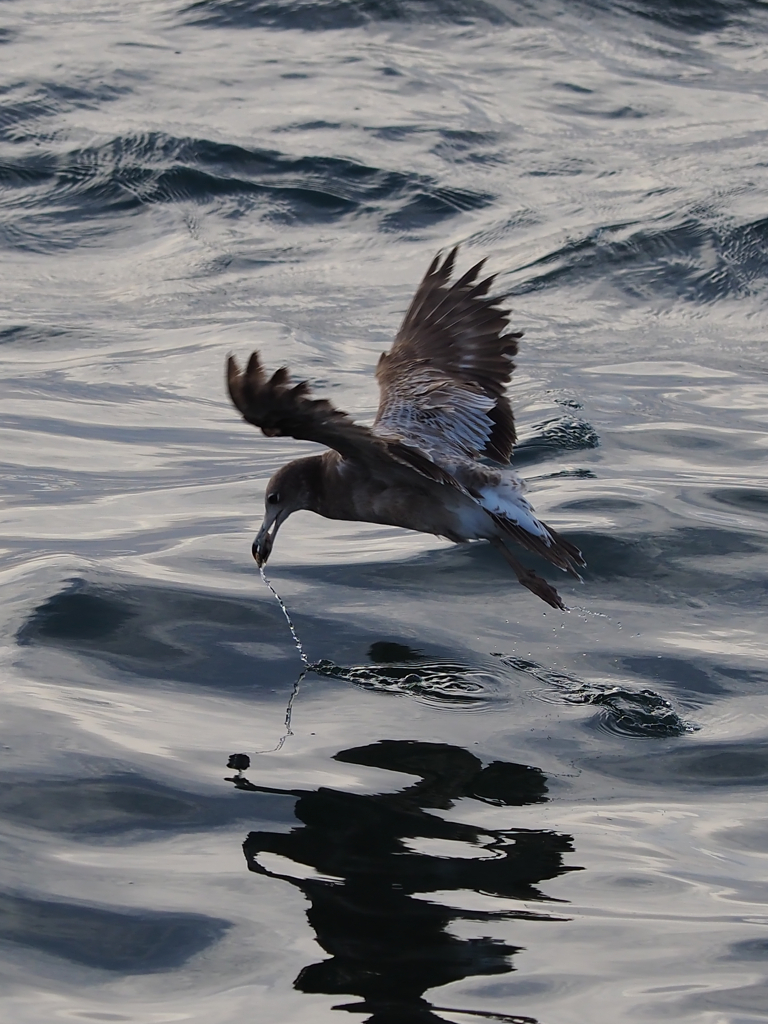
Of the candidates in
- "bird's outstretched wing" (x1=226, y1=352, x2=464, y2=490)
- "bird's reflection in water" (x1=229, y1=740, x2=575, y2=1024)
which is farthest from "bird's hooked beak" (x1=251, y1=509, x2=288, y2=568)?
"bird's reflection in water" (x1=229, y1=740, x2=575, y2=1024)

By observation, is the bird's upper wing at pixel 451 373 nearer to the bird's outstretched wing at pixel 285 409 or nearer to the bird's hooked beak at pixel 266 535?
the bird's hooked beak at pixel 266 535

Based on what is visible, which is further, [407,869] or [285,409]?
[285,409]

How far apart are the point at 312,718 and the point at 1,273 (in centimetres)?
823

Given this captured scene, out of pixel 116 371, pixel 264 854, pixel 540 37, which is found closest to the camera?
pixel 264 854

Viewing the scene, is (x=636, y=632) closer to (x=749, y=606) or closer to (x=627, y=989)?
(x=749, y=606)

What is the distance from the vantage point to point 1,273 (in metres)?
12.6

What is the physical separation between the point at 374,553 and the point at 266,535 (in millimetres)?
1228

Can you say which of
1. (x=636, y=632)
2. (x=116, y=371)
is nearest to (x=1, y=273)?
(x=116, y=371)

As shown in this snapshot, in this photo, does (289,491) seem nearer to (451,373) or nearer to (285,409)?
(451,373)

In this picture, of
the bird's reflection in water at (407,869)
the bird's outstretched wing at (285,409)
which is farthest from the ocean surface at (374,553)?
the bird's outstretched wing at (285,409)

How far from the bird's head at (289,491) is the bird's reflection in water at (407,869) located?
5.27 feet

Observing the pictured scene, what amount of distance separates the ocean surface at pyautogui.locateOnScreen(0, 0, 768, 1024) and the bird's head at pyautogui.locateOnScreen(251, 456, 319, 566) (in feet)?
1.36

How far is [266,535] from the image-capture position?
645cm

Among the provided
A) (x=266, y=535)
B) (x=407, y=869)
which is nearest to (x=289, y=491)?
(x=266, y=535)
